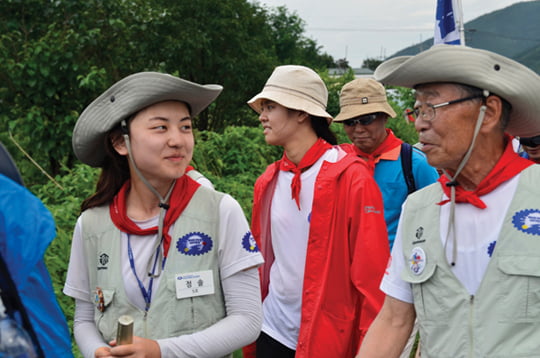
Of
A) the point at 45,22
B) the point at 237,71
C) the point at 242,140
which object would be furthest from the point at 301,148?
the point at 237,71

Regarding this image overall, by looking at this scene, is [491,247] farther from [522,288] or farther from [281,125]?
[281,125]

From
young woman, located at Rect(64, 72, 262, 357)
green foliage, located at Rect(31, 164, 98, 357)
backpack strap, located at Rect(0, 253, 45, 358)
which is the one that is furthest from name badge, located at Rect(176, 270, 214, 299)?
green foliage, located at Rect(31, 164, 98, 357)

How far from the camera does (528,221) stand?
226 centimetres

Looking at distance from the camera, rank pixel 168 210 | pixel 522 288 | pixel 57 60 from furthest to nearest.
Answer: pixel 57 60 → pixel 168 210 → pixel 522 288

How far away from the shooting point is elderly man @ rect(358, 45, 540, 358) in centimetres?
223

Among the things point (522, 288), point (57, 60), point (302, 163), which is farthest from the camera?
point (57, 60)

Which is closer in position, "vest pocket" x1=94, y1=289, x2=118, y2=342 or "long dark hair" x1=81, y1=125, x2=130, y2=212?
"vest pocket" x1=94, y1=289, x2=118, y2=342

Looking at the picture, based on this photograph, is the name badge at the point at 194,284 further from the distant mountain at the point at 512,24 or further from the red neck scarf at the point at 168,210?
the distant mountain at the point at 512,24

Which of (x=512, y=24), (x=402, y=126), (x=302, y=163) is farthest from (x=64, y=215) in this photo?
(x=512, y=24)

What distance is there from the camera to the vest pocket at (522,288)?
219cm

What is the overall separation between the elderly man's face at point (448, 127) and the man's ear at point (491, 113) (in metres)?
0.04

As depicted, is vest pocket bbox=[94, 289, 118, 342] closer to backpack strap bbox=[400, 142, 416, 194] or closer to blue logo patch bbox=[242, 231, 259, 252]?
blue logo patch bbox=[242, 231, 259, 252]

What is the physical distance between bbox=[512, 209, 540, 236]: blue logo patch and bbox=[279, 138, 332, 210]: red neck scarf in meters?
1.77

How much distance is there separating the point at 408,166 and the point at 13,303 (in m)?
3.71
